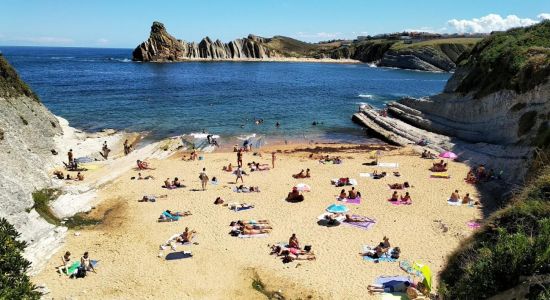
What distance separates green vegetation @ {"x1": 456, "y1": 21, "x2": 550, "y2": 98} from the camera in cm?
3266

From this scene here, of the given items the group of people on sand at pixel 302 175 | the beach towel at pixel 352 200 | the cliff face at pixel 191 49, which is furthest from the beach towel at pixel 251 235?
the cliff face at pixel 191 49

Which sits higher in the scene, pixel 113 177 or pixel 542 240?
pixel 542 240

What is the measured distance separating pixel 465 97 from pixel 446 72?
10119 centimetres

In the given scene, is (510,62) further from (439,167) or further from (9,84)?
(9,84)

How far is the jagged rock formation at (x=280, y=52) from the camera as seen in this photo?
137250 mm

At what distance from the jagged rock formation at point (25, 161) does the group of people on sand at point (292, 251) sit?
10942 millimetres

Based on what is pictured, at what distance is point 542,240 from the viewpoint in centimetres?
1027

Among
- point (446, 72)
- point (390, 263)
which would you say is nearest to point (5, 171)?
point (390, 263)

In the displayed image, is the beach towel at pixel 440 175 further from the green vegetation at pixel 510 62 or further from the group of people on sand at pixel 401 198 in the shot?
the green vegetation at pixel 510 62

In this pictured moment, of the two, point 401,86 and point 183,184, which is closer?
point 183,184

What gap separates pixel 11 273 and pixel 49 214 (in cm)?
1174

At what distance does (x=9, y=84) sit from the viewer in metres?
36.9

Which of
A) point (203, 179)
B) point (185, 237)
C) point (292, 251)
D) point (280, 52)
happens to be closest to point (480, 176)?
point (292, 251)

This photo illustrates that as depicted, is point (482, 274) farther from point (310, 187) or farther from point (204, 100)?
point (204, 100)
